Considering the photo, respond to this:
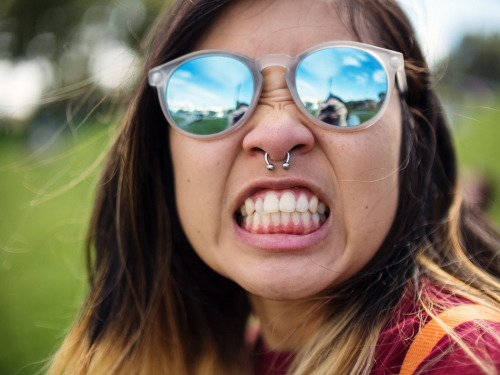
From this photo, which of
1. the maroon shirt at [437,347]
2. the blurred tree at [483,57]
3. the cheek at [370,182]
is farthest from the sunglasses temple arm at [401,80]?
the blurred tree at [483,57]

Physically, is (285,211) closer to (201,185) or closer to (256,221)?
→ (256,221)

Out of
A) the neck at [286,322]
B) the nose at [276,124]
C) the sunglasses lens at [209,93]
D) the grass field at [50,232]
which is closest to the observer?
the nose at [276,124]

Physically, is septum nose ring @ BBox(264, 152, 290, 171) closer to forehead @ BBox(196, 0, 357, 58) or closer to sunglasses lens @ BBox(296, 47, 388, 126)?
sunglasses lens @ BBox(296, 47, 388, 126)

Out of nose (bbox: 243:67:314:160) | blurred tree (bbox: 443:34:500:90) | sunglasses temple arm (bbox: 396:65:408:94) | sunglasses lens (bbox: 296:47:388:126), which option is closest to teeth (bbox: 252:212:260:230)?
nose (bbox: 243:67:314:160)

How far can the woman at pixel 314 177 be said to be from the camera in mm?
1519

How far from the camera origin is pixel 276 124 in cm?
152

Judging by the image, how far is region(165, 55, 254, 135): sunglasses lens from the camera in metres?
1.60

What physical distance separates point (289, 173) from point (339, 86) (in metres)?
0.32

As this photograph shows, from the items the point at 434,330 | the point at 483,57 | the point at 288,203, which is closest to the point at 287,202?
the point at 288,203

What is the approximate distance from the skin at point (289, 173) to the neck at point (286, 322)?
259 millimetres

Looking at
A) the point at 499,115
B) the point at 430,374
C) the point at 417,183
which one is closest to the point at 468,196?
the point at 417,183

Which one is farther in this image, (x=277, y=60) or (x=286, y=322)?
(x=286, y=322)

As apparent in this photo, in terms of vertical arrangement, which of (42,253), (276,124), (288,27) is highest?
(288,27)

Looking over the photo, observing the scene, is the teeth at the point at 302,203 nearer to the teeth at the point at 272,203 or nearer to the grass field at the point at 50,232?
the teeth at the point at 272,203
